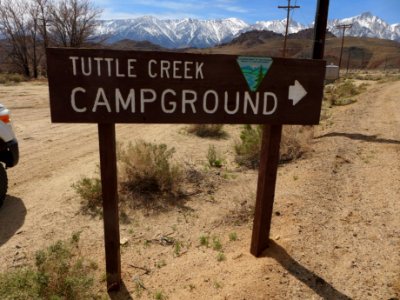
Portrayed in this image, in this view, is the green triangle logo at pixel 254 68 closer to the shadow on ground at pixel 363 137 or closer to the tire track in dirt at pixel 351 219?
the tire track in dirt at pixel 351 219

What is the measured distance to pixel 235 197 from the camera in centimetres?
479

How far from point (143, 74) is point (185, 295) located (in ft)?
5.79

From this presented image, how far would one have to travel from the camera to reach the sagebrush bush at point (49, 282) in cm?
234

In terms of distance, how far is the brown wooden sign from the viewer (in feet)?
8.04

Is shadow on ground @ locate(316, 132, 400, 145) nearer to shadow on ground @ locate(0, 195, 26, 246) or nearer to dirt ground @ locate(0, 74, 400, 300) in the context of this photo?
dirt ground @ locate(0, 74, 400, 300)

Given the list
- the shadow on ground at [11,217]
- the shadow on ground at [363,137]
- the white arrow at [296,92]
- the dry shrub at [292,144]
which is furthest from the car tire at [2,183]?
the shadow on ground at [363,137]

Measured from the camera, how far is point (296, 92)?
2799mm

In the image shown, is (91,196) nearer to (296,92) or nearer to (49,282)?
(49,282)

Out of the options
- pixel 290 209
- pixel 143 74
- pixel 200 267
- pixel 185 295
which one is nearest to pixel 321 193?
pixel 290 209

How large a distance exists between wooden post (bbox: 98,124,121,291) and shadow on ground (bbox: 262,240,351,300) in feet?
4.27

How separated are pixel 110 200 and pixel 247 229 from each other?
5.51 feet

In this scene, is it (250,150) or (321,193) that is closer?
(321,193)

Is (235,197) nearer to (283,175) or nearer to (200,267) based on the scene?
(283,175)

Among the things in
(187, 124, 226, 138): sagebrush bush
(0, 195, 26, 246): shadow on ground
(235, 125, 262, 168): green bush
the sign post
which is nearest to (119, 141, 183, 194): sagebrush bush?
(0, 195, 26, 246): shadow on ground
